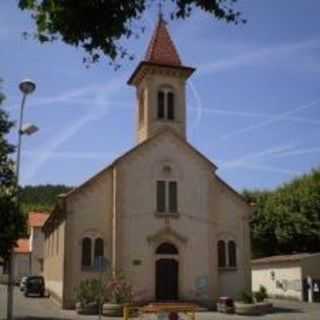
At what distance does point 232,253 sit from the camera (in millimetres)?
41469

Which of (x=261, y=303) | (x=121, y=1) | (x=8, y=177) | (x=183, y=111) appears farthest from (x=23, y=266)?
(x=121, y=1)

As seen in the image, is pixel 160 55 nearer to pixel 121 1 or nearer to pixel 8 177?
pixel 8 177

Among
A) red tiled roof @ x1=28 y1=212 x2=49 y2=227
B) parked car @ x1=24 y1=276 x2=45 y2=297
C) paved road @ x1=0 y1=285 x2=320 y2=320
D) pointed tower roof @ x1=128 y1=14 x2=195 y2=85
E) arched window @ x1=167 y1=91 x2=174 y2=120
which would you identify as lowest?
paved road @ x1=0 y1=285 x2=320 y2=320

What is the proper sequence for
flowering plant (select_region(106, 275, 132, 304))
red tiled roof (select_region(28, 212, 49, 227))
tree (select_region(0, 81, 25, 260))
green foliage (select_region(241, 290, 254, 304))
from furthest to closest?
red tiled roof (select_region(28, 212, 49, 227)), green foliage (select_region(241, 290, 254, 304)), flowering plant (select_region(106, 275, 132, 304)), tree (select_region(0, 81, 25, 260))

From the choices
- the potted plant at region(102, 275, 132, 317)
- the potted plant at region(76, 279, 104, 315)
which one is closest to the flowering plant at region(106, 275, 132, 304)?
the potted plant at region(102, 275, 132, 317)

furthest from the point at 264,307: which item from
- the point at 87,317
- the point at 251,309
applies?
the point at 87,317

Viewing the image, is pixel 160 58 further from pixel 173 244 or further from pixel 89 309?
pixel 89 309

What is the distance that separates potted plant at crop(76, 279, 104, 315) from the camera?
34719mm

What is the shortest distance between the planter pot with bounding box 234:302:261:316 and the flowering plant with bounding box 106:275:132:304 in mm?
5964

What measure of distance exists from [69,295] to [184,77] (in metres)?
16.2

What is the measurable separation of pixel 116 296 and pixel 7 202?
10.7 meters

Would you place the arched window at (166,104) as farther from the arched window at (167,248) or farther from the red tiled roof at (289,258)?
the red tiled roof at (289,258)

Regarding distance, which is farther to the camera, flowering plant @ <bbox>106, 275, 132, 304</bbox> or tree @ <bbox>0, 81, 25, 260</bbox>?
flowering plant @ <bbox>106, 275, 132, 304</bbox>

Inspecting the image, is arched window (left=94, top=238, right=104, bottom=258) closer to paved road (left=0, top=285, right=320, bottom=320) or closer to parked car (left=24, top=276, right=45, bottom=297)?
paved road (left=0, top=285, right=320, bottom=320)
